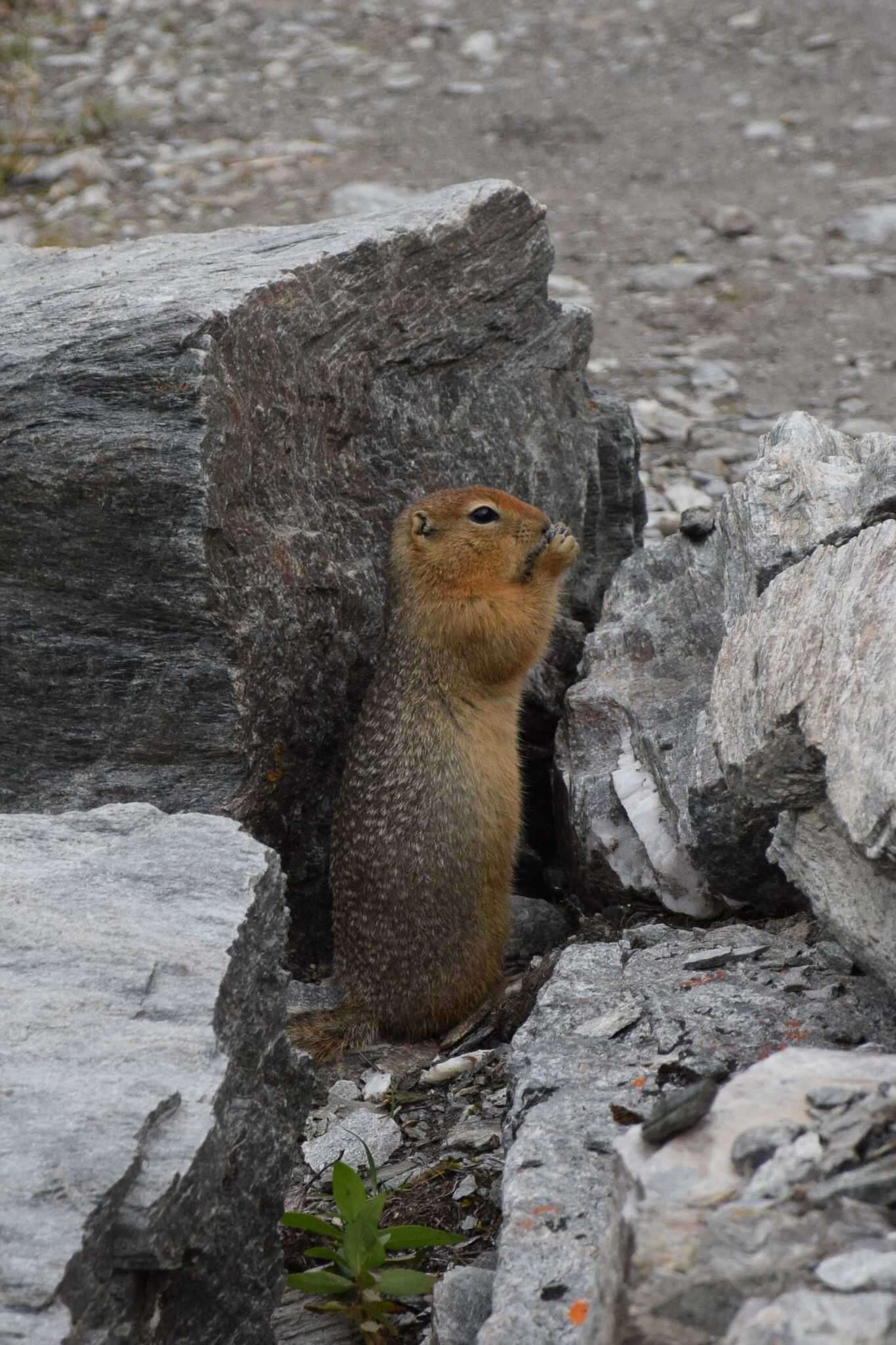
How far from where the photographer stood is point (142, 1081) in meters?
3.62

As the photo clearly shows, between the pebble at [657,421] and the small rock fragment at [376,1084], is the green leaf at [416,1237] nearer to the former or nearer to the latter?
the small rock fragment at [376,1084]

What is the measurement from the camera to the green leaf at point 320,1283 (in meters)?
4.20

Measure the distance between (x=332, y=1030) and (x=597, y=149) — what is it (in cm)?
1088

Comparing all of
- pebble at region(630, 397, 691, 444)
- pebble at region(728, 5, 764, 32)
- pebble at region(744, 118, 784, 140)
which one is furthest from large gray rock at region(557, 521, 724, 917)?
pebble at region(728, 5, 764, 32)

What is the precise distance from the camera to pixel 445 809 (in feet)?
20.4

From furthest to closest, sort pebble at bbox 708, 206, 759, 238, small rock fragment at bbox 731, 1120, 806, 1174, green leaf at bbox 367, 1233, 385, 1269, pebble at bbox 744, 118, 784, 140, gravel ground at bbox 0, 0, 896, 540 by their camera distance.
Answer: pebble at bbox 744, 118, 784, 140, pebble at bbox 708, 206, 759, 238, gravel ground at bbox 0, 0, 896, 540, green leaf at bbox 367, 1233, 385, 1269, small rock fragment at bbox 731, 1120, 806, 1174

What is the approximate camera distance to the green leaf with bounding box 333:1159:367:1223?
437 centimetres

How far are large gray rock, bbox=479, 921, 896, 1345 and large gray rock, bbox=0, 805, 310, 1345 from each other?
0.69 m

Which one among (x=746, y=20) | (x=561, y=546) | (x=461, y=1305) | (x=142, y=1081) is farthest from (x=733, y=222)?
(x=142, y=1081)

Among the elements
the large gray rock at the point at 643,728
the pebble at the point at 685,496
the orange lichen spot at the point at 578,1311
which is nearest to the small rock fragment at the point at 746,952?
the large gray rock at the point at 643,728

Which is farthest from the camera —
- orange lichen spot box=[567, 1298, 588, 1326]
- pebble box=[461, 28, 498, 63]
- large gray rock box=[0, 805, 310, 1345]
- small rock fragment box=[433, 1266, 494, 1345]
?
pebble box=[461, 28, 498, 63]

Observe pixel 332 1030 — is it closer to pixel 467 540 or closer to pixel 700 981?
pixel 700 981

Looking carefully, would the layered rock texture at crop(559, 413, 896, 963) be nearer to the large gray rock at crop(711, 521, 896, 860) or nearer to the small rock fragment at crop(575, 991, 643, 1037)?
the large gray rock at crop(711, 521, 896, 860)

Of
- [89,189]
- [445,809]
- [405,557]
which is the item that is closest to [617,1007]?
[445,809]
